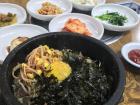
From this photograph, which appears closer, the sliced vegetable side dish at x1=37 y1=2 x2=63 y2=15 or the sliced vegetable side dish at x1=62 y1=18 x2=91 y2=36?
the sliced vegetable side dish at x1=62 y1=18 x2=91 y2=36

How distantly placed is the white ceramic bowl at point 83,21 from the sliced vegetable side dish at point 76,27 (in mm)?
61

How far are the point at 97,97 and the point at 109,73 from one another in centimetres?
16

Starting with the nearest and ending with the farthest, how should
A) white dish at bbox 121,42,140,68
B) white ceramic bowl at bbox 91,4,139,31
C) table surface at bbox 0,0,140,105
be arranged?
table surface at bbox 0,0,140,105
white dish at bbox 121,42,140,68
white ceramic bowl at bbox 91,4,139,31

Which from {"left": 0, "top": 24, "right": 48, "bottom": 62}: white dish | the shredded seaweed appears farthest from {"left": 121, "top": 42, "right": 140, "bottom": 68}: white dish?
{"left": 0, "top": 24, "right": 48, "bottom": 62}: white dish

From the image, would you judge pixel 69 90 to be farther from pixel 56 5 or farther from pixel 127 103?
pixel 56 5

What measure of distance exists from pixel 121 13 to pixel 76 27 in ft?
1.56

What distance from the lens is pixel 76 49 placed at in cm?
133

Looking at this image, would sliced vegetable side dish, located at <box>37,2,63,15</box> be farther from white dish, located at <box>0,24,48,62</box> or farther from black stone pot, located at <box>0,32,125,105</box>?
black stone pot, located at <box>0,32,125,105</box>

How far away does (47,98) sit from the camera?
1064 mm

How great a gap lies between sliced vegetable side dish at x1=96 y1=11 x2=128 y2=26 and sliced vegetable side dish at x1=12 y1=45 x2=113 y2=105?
587 millimetres

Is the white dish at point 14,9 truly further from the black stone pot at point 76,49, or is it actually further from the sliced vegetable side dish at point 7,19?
the black stone pot at point 76,49

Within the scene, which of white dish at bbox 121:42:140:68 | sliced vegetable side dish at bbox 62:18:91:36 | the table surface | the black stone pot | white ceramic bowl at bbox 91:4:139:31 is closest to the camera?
the black stone pot

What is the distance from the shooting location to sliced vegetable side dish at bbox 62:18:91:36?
5.26 feet

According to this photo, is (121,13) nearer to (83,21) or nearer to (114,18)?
(114,18)
